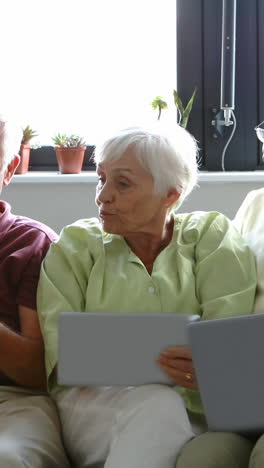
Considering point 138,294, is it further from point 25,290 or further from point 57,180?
point 57,180

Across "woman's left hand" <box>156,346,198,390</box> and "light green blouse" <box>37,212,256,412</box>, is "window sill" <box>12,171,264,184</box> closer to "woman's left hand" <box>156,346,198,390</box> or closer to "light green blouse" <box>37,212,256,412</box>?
"light green blouse" <box>37,212,256,412</box>

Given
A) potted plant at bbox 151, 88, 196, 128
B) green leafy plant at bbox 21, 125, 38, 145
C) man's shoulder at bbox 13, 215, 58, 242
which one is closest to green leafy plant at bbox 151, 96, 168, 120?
potted plant at bbox 151, 88, 196, 128

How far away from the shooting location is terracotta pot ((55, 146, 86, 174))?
→ 3172 millimetres

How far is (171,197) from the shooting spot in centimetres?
202

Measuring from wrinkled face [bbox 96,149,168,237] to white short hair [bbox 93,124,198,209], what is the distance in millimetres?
16

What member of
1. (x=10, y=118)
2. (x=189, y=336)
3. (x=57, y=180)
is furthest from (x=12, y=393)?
(x=57, y=180)

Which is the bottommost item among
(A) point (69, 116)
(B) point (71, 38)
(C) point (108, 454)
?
(C) point (108, 454)

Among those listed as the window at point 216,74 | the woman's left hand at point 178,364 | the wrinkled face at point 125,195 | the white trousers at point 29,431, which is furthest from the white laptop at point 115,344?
the window at point 216,74

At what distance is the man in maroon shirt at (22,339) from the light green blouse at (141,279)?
48mm

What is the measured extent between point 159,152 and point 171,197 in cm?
13

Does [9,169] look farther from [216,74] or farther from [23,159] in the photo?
[216,74]

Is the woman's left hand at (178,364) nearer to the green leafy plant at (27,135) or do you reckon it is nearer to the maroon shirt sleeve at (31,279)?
the maroon shirt sleeve at (31,279)

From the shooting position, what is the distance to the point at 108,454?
1670 mm

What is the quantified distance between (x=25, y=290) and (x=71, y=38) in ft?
5.38
